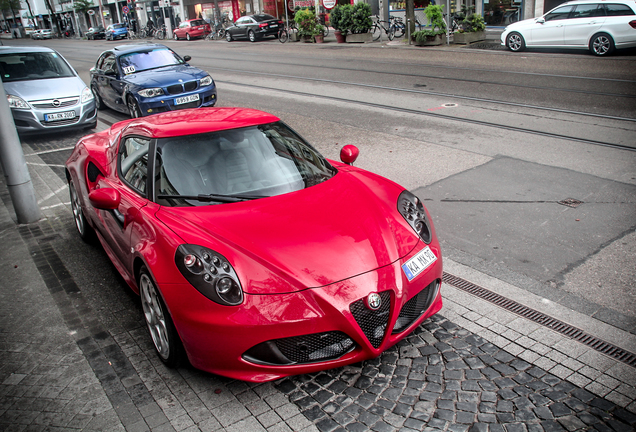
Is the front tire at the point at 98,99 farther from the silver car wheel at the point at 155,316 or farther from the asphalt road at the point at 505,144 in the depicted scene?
the silver car wheel at the point at 155,316

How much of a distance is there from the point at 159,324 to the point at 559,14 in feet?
60.7

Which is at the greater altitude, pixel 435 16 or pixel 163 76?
pixel 435 16

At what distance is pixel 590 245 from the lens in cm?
483

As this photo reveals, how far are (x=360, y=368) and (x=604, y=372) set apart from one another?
57.1 inches

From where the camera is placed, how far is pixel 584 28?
16.8m

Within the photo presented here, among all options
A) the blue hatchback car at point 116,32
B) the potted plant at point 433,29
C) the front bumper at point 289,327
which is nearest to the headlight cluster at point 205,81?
the front bumper at point 289,327

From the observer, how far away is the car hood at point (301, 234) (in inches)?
117

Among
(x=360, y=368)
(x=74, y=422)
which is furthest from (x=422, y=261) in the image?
(x=74, y=422)

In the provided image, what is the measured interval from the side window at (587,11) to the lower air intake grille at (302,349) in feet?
57.5

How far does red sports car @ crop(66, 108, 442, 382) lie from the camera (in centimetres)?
289

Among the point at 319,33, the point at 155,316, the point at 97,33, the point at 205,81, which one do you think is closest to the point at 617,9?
the point at 205,81

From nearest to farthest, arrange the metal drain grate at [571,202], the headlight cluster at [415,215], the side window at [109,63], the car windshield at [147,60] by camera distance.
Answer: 1. the headlight cluster at [415,215]
2. the metal drain grate at [571,202]
3. the car windshield at [147,60]
4. the side window at [109,63]

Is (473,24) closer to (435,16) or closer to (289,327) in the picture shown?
Result: (435,16)

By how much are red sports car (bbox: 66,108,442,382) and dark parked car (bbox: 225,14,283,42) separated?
3152cm
